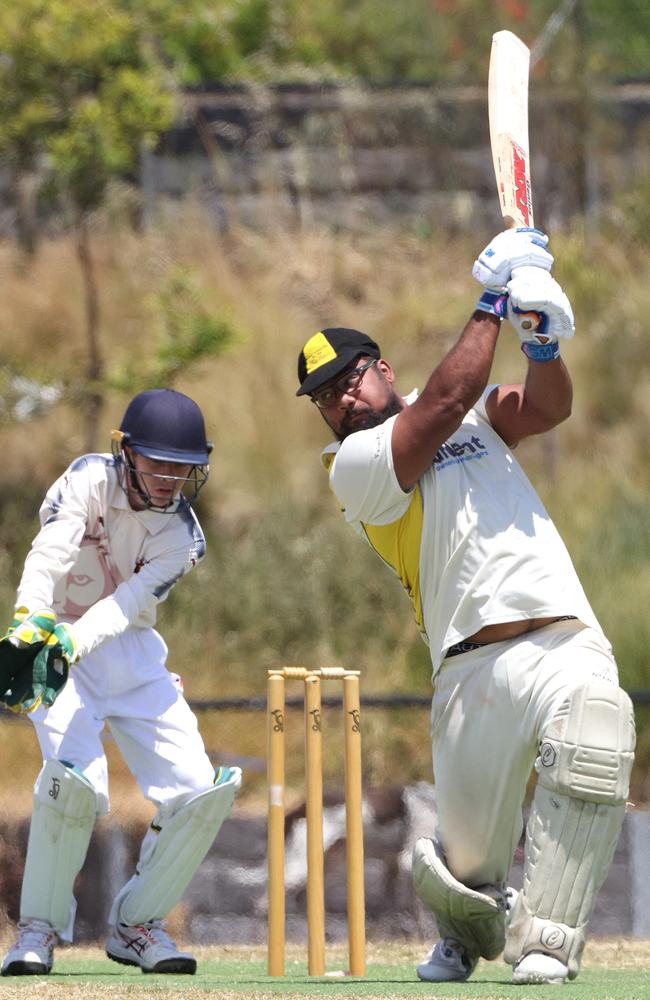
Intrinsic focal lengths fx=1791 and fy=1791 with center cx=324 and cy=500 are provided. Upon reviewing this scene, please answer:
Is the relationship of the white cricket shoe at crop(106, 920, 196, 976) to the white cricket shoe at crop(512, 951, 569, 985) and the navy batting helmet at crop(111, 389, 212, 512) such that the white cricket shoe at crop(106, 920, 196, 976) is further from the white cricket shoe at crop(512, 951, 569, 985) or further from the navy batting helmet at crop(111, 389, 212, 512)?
the white cricket shoe at crop(512, 951, 569, 985)

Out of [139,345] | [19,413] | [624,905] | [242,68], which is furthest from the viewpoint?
[242,68]

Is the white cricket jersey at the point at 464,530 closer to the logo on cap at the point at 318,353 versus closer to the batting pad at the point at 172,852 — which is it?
the logo on cap at the point at 318,353

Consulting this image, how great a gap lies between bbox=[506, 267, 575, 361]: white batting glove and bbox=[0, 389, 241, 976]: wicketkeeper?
125 cm

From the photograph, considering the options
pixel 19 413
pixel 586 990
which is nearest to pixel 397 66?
pixel 19 413

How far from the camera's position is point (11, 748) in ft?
24.4

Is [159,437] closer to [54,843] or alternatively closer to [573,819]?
[54,843]

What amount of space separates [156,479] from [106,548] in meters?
0.24

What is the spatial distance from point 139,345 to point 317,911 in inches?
261

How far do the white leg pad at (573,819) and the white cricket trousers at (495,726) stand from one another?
0.22ft

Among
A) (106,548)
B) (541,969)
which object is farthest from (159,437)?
(541,969)

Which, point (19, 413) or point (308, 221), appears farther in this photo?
point (308, 221)

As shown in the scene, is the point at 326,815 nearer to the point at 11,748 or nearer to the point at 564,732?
the point at 11,748

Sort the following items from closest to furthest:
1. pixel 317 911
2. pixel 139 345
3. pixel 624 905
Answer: pixel 317 911 < pixel 624 905 < pixel 139 345

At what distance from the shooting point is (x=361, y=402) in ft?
13.0
